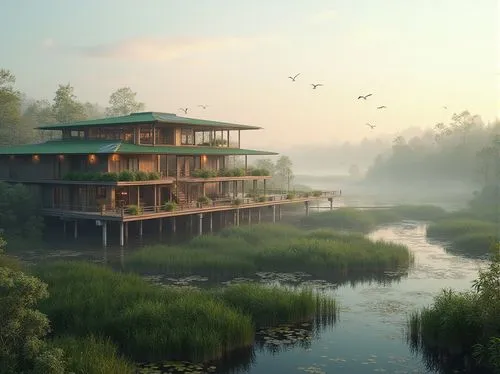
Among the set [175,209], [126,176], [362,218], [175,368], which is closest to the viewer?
[175,368]

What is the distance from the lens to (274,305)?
24438 millimetres

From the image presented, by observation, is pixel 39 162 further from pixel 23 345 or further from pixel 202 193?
pixel 23 345

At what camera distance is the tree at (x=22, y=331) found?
1450cm

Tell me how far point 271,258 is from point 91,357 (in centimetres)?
2150

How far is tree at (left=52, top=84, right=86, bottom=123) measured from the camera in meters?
92.4

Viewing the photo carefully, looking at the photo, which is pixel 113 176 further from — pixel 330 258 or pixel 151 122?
pixel 330 258

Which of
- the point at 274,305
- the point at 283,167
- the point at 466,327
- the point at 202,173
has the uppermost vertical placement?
the point at 283,167

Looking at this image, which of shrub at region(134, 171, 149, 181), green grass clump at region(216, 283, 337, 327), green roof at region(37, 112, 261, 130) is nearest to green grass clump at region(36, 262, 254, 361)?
green grass clump at region(216, 283, 337, 327)

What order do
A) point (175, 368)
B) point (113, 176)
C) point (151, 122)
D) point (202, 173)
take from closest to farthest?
point (175, 368) < point (113, 176) < point (151, 122) < point (202, 173)

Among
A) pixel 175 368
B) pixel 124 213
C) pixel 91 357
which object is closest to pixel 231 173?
pixel 124 213

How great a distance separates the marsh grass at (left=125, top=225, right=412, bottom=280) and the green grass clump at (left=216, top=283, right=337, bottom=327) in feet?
28.6

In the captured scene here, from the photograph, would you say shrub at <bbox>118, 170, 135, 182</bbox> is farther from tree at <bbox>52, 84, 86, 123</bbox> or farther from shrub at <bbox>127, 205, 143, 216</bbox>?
tree at <bbox>52, 84, 86, 123</bbox>

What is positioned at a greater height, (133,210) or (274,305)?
(133,210)

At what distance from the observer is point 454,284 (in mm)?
33906
